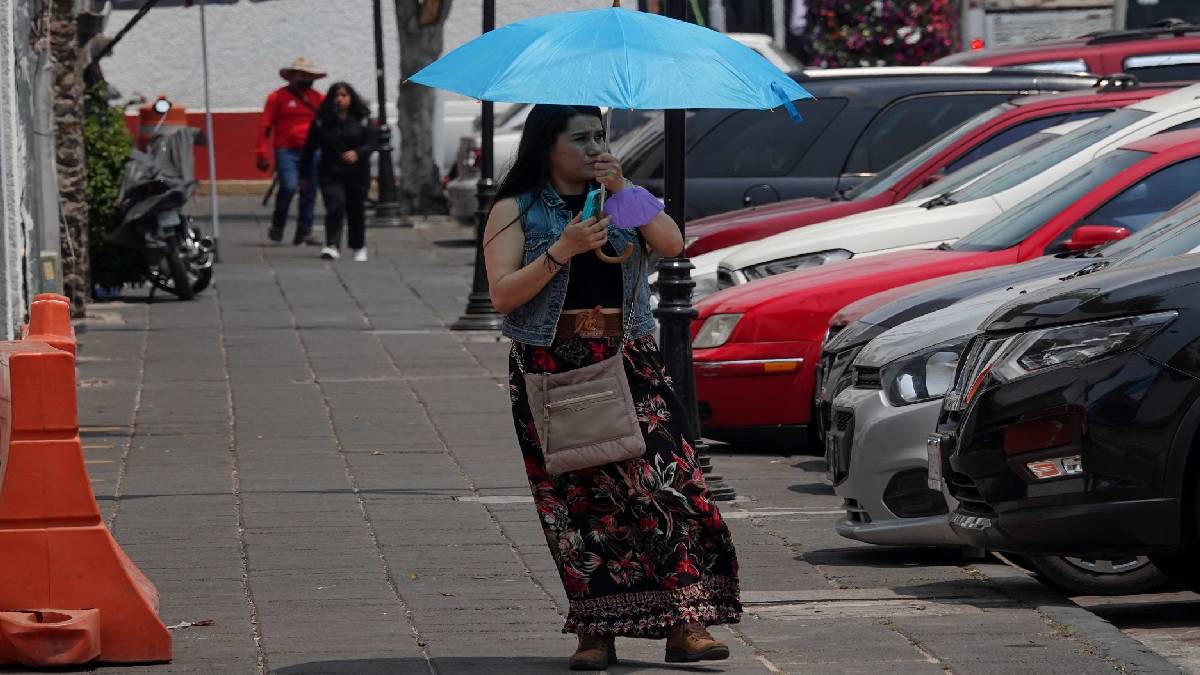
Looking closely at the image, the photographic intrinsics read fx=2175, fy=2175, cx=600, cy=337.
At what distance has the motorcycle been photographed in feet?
55.9

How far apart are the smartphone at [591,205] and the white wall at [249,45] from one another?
86.0 feet

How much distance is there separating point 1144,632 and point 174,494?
439 cm

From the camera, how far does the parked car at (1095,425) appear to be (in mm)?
6160

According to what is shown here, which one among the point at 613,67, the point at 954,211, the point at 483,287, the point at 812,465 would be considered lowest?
the point at 483,287

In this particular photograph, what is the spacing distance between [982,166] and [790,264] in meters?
1.39

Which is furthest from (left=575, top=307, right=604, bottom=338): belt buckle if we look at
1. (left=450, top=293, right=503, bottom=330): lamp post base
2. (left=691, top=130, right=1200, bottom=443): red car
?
(left=450, top=293, right=503, bottom=330): lamp post base

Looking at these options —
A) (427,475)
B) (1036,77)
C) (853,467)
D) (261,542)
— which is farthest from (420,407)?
(1036,77)

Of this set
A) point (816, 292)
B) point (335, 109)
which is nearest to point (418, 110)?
point (335, 109)

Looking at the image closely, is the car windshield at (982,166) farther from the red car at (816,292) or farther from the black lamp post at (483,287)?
the black lamp post at (483,287)

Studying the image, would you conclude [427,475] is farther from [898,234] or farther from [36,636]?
[36,636]

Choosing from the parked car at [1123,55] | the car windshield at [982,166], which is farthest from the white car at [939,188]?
the parked car at [1123,55]

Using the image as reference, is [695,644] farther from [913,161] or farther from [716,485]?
[913,161]

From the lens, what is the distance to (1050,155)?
11.5 meters

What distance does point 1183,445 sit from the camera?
20.1 ft
